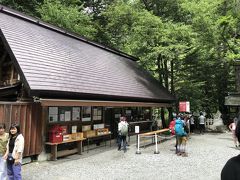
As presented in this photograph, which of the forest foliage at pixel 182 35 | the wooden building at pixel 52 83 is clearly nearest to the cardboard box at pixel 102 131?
the wooden building at pixel 52 83

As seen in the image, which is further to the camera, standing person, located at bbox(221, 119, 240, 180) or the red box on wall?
the red box on wall

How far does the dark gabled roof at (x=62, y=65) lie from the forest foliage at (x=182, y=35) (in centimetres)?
334

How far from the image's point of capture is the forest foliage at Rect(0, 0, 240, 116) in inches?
824

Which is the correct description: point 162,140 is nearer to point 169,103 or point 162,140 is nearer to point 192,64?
point 169,103

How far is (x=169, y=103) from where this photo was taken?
73.1ft

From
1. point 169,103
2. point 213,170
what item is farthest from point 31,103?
point 169,103

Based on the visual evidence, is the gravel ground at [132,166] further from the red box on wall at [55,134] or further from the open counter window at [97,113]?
the open counter window at [97,113]

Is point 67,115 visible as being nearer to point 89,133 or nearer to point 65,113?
point 65,113

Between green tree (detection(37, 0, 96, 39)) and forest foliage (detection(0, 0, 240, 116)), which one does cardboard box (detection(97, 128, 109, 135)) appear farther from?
green tree (detection(37, 0, 96, 39))

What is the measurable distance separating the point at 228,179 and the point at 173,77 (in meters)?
23.7

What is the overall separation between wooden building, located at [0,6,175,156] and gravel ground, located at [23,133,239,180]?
1438 mm

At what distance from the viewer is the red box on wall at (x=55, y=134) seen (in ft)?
36.6

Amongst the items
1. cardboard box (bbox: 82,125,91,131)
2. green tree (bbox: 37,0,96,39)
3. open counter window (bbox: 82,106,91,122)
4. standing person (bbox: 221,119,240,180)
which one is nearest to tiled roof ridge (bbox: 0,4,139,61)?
green tree (bbox: 37,0,96,39)

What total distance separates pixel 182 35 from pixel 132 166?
12.8 meters
